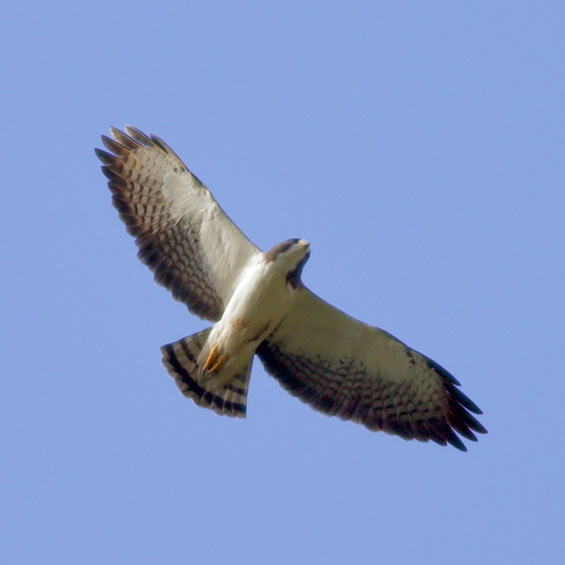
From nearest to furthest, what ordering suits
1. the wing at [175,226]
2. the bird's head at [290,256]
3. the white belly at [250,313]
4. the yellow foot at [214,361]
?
the bird's head at [290,256], the white belly at [250,313], the yellow foot at [214,361], the wing at [175,226]

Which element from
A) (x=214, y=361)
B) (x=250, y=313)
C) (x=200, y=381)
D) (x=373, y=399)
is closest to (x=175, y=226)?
(x=250, y=313)

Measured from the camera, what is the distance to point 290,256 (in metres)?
7.84

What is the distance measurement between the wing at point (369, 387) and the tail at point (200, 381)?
0.43 m

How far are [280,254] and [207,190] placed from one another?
45.7 inches

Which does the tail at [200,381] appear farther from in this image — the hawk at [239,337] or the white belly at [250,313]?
the white belly at [250,313]

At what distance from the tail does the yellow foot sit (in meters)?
0.15

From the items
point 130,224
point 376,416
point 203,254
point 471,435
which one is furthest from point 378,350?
point 130,224

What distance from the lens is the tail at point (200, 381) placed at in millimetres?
8656

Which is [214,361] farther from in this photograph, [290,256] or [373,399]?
[373,399]

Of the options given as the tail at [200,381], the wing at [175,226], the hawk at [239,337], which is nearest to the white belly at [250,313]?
the hawk at [239,337]

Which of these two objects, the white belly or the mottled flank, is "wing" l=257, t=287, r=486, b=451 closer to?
the mottled flank

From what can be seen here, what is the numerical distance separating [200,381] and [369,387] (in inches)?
69.7

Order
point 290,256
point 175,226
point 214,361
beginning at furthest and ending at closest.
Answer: point 175,226 → point 214,361 → point 290,256

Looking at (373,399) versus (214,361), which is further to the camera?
(373,399)
